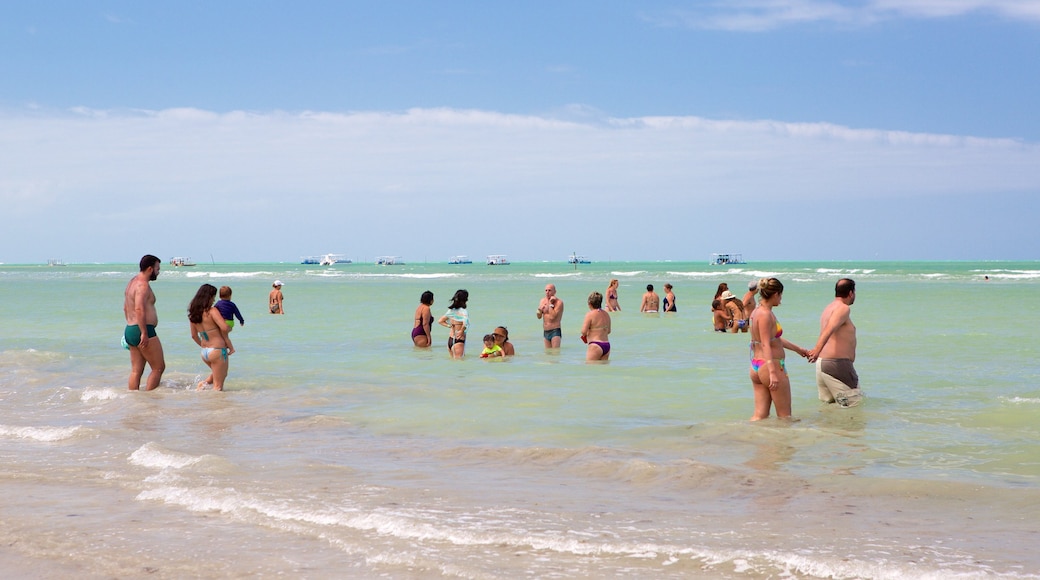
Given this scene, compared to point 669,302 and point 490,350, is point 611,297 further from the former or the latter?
point 490,350

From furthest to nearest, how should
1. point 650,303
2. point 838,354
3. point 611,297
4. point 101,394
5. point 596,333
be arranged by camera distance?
point 650,303 → point 611,297 → point 596,333 → point 101,394 → point 838,354

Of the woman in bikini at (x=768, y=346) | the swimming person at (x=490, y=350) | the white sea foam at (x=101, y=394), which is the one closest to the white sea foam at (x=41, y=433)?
the white sea foam at (x=101, y=394)

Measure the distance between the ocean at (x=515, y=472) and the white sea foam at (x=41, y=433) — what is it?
0.04 m

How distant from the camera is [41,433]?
26.1 ft

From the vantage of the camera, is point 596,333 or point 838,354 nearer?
point 838,354

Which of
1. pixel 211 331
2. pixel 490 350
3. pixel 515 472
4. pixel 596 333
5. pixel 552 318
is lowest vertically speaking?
pixel 515 472

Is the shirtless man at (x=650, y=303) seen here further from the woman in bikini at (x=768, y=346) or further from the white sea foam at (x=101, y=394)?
the woman in bikini at (x=768, y=346)

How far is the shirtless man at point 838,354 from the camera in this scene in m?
8.96

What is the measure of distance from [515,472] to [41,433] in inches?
173

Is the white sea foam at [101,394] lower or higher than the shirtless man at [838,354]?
lower

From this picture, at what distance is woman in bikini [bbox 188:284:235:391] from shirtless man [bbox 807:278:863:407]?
664cm

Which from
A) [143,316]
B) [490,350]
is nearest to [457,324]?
[490,350]

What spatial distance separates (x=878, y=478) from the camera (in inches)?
251

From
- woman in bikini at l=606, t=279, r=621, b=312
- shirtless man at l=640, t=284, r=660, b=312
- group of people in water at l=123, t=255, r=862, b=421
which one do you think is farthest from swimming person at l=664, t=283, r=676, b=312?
group of people in water at l=123, t=255, r=862, b=421
